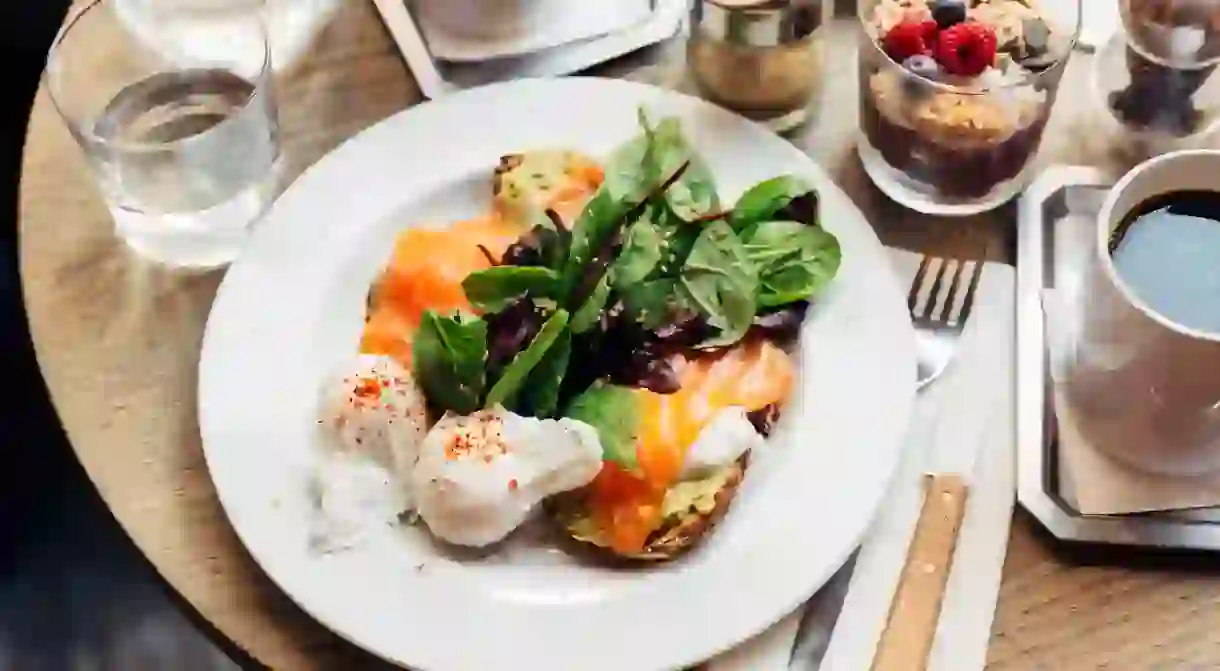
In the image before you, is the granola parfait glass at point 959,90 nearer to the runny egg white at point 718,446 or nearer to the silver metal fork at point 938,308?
the silver metal fork at point 938,308

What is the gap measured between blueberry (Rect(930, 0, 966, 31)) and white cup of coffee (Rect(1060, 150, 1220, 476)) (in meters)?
0.19

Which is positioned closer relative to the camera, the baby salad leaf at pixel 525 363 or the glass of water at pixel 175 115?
the baby salad leaf at pixel 525 363

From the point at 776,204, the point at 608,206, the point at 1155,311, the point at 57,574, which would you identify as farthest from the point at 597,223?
the point at 57,574

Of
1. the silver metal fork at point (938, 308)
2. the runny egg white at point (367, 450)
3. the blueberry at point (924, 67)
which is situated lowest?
the silver metal fork at point (938, 308)

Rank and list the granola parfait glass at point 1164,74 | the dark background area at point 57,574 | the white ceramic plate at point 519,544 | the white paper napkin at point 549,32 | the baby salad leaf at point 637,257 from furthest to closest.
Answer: the dark background area at point 57,574, the white paper napkin at point 549,32, the granola parfait glass at point 1164,74, the baby salad leaf at point 637,257, the white ceramic plate at point 519,544

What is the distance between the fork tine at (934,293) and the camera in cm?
96

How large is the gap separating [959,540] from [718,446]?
0.17 m

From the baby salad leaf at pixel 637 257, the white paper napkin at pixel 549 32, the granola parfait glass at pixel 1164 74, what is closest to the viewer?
the baby salad leaf at pixel 637 257

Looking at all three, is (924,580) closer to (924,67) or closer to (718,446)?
(718,446)

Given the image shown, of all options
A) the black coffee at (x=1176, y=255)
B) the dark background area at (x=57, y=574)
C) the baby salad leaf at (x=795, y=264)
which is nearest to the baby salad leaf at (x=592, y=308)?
the baby salad leaf at (x=795, y=264)

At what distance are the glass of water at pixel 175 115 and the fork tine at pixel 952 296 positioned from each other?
0.51 meters

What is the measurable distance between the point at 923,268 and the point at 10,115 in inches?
45.4

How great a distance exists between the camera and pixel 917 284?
0.97 meters

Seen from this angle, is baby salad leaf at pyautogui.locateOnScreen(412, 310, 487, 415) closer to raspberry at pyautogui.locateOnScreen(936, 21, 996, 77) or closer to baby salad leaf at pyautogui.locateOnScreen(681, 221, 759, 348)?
baby salad leaf at pyautogui.locateOnScreen(681, 221, 759, 348)
